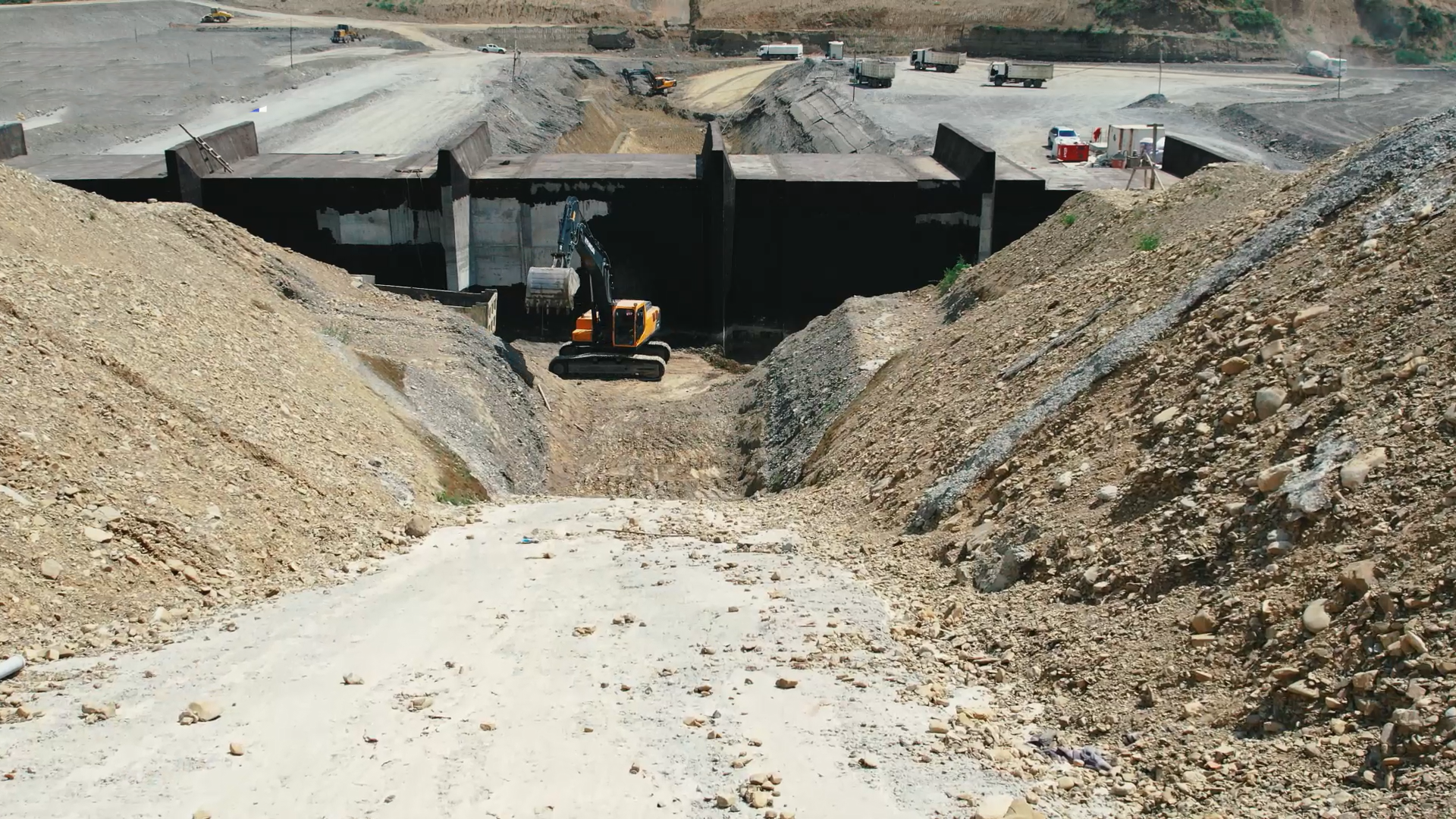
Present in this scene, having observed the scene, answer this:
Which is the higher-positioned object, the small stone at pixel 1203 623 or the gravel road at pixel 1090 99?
the gravel road at pixel 1090 99

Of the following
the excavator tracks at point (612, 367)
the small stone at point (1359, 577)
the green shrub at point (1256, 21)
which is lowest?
the excavator tracks at point (612, 367)

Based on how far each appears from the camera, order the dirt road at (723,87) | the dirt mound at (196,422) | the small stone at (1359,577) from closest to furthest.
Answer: the small stone at (1359,577)
the dirt mound at (196,422)
the dirt road at (723,87)

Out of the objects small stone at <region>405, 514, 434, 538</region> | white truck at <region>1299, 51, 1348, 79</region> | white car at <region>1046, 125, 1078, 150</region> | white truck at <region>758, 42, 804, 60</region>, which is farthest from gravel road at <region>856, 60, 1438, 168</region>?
small stone at <region>405, 514, 434, 538</region>

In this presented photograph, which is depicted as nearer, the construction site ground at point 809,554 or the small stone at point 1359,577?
the small stone at point 1359,577

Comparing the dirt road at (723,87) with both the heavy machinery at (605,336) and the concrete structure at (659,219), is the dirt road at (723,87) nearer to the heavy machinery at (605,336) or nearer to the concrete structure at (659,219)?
the concrete structure at (659,219)

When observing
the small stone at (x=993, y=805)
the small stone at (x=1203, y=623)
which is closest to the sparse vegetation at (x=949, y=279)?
the small stone at (x=1203, y=623)

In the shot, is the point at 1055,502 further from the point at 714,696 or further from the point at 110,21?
the point at 110,21

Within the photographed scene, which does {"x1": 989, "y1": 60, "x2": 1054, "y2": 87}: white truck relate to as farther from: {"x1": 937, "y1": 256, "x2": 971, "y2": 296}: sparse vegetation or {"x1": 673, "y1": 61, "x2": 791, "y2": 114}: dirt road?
{"x1": 937, "y1": 256, "x2": 971, "y2": 296}: sparse vegetation

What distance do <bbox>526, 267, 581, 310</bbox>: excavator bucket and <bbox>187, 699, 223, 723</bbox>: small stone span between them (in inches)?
532

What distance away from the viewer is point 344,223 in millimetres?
28047

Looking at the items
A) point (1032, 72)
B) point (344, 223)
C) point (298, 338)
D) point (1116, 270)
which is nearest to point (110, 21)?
point (1032, 72)

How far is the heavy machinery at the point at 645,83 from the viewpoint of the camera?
72375 millimetres

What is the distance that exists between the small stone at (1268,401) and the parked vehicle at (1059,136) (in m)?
36.9

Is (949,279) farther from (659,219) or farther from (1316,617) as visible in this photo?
(1316,617)
